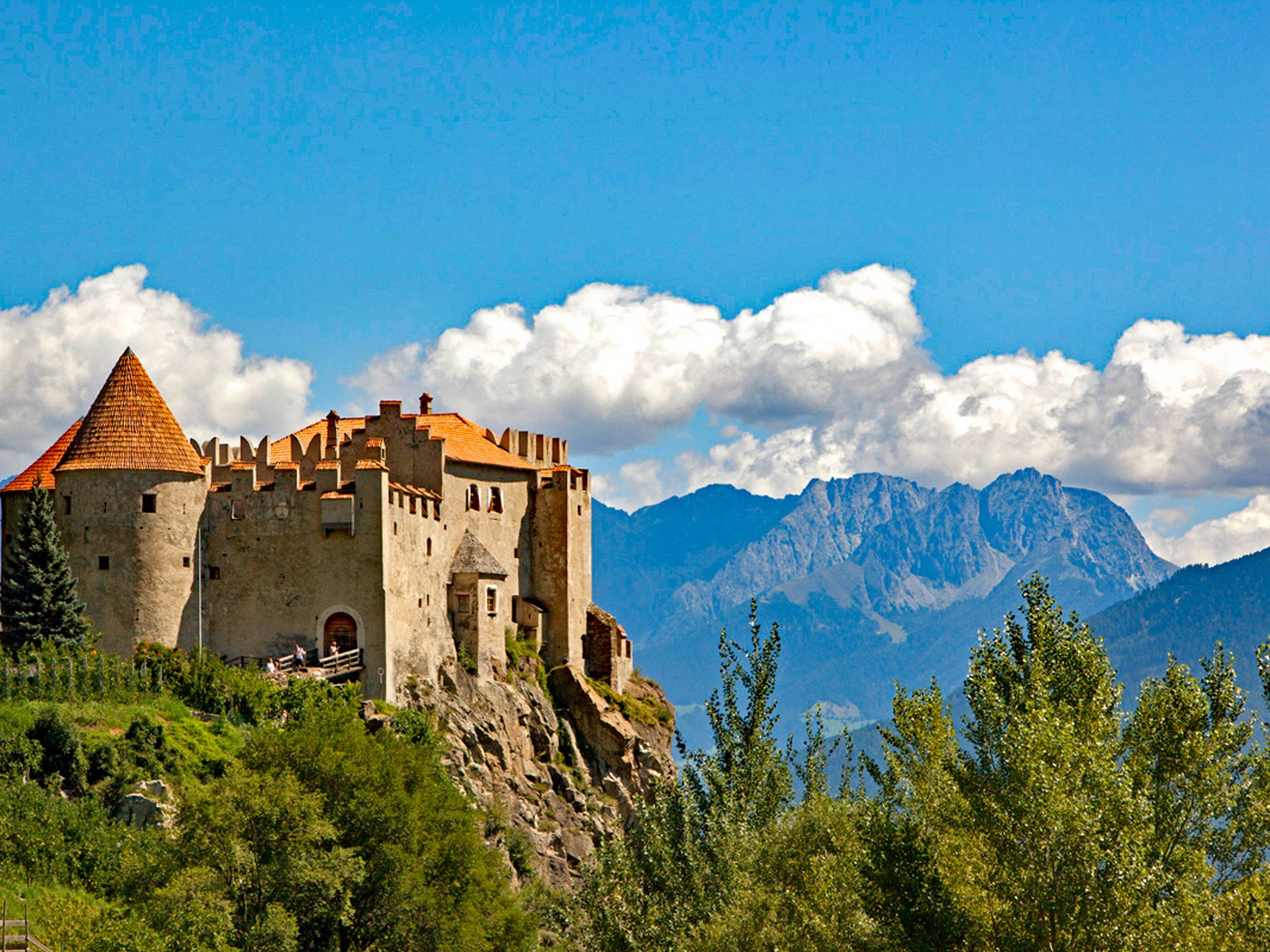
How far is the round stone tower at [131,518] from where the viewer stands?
7706cm

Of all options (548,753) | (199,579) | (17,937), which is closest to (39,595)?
(199,579)

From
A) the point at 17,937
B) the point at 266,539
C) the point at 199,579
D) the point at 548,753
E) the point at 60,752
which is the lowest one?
the point at 17,937

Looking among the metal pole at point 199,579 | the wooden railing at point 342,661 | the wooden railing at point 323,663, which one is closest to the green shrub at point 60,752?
the wooden railing at point 323,663

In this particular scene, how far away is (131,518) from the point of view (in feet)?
255

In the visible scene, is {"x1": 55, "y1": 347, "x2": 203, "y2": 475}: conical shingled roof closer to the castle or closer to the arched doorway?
the castle

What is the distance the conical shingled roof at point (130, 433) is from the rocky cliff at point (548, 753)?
53.9 ft

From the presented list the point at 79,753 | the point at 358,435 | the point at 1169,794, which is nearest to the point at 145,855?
the point at 79,753

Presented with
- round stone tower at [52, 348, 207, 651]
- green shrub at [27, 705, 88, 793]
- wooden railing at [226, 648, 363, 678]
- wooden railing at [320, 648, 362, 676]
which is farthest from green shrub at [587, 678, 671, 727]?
green shrub at [27, 705, 88, 793]

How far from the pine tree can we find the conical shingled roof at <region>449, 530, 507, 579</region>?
850 inches

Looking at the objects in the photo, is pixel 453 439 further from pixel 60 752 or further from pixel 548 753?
pixel 60 752

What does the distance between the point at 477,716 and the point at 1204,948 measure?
2131 inches

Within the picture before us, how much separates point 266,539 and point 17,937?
36.5m

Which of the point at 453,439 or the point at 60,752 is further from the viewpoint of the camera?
the point at 453,439

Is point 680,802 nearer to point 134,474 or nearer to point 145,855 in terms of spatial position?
point 145,855
